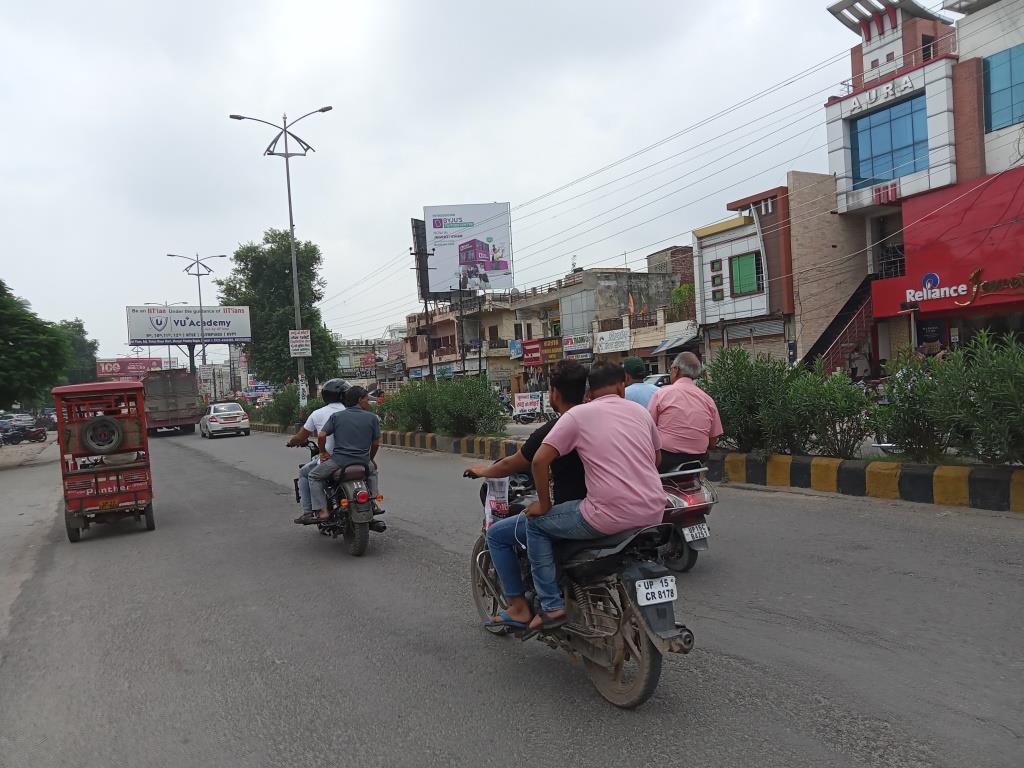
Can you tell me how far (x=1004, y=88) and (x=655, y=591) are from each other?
26.3m

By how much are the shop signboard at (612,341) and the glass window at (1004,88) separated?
1759cm

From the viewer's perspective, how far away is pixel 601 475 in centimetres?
334

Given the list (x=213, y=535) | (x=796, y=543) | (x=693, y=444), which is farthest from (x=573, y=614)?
(x=213, y=535)

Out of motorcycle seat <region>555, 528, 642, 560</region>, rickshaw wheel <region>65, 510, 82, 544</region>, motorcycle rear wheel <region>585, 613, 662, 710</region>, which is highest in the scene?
motorcycle seat <region>555, 528, 642, 560</region>

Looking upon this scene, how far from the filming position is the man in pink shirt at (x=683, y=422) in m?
5.64

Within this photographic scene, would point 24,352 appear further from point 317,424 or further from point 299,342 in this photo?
point 317,424

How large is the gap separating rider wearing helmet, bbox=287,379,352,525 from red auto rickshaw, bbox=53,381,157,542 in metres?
2.58

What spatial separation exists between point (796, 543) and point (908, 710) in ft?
10.5

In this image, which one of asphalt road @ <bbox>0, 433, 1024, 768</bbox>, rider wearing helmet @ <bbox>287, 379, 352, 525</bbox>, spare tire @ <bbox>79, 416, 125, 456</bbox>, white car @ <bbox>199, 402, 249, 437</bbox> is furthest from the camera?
white car @ <bbox>199, 402, 249, 437</bbox>

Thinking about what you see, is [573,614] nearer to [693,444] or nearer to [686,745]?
[686,745]

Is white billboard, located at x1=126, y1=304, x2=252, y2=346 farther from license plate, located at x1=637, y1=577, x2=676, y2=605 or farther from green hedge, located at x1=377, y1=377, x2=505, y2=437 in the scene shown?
license plate, located at x1=637, y1=577, x2=676, y2=605

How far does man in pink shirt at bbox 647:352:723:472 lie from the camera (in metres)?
5.64

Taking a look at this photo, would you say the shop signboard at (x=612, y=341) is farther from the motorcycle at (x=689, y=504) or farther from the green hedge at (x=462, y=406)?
the motorcycle at (x=689, y=504)

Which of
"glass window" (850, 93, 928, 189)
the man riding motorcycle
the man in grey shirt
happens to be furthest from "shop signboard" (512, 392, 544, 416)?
"glass window" (850, 93, 928, 189)
